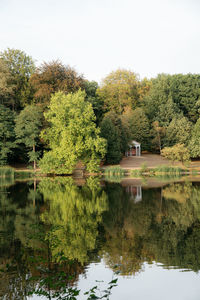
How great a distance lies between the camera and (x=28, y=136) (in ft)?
112

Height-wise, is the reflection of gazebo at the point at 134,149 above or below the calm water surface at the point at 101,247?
above

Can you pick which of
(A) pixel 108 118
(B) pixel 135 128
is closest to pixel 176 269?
(A) pixel 108 118

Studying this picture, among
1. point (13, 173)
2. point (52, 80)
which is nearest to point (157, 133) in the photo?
point (52, 80)

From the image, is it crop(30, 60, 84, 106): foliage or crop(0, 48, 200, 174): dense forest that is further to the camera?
crop(30, 60, 84, 106): foliage

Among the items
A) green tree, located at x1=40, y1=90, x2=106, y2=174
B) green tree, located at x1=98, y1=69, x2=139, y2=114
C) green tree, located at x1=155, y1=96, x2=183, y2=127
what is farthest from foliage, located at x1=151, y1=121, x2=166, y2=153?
green tree, located at x1=40, y1=90, x2=106, y2=174

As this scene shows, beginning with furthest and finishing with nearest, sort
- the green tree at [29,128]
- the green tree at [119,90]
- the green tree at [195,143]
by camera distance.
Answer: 1. the green tree at [119,90]
2. the green tree at [195,143]
3. the green tree at [29,128]

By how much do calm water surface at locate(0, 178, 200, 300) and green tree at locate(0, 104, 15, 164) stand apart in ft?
59.4

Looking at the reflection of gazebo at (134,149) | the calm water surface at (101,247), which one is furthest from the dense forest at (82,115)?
the calm water surface at (101,247)

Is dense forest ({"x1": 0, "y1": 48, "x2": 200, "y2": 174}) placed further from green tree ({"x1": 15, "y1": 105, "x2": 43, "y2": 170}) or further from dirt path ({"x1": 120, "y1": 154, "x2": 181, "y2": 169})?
dirt path ({"x1": 120, "y1": 154, "x2": 181, "y2": 169})

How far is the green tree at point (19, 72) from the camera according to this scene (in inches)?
1567

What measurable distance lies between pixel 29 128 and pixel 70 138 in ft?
16.6

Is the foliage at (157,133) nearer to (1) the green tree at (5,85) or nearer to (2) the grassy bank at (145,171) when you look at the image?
(2) the grassy bank at (145,171)

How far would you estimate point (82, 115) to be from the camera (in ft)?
106

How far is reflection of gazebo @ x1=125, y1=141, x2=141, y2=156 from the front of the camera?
44.1 meters
